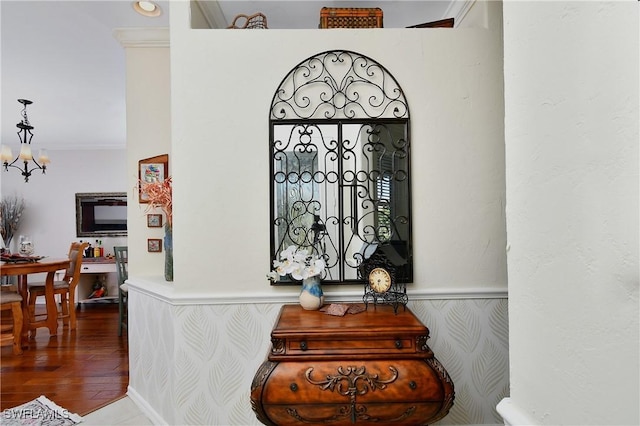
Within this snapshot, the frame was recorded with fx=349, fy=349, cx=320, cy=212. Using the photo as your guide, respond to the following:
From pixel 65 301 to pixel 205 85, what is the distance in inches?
173

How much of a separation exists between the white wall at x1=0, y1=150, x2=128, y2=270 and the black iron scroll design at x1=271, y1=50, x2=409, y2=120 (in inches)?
207

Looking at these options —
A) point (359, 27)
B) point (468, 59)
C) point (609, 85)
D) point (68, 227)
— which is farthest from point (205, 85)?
point (68, 227)

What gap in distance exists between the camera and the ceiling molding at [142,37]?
2.64m

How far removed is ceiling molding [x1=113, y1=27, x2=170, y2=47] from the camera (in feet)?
8.66

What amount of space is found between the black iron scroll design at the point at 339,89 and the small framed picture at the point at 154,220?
4.70 feet

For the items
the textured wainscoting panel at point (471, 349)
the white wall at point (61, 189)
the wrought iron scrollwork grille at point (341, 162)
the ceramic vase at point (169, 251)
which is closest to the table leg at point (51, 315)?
the white wall at point (61, 189)

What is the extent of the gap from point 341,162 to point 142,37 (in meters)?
1.94

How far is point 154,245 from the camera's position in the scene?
107 inches

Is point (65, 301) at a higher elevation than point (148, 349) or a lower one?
lower

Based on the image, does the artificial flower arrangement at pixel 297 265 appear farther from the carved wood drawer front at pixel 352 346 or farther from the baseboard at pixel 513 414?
the baseboard at pixel 513 414

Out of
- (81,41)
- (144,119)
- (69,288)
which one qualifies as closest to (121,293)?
(69,288)

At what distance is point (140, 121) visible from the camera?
2717mm

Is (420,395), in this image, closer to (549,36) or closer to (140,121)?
(549,36)

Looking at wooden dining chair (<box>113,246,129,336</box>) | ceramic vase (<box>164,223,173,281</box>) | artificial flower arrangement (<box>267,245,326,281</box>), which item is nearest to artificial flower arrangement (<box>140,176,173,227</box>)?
ceramic vase (<box>164,223,173,281</box>)
